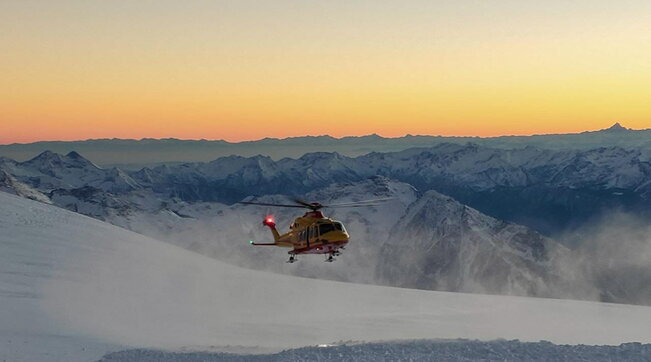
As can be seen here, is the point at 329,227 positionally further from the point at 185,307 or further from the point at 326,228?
the point at 185,307

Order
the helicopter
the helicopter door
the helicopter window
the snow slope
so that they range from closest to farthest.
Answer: the helicopter → the snow slope → the helicopter window → the helicopter door

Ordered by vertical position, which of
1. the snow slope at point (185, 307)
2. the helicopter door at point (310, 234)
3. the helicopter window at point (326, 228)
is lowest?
the snow slope at point (185, 307)

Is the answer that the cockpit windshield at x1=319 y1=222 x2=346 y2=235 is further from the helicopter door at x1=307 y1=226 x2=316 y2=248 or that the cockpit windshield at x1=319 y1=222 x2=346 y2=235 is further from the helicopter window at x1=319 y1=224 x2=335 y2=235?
the helicopter door at x1=307 y1=226 x2=316 y2=248

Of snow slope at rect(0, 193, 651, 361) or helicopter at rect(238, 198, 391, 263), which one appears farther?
snow slope at rect(0, 193, 651, 361)

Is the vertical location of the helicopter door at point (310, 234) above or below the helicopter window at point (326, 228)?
below

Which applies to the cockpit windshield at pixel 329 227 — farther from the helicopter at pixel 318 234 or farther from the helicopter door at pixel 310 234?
the helicopter door at pixel 310 234

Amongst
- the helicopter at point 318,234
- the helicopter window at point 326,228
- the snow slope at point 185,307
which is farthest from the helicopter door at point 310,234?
the snow slope at point 185,307

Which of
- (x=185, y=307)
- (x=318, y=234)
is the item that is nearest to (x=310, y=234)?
(x=318, y=234)

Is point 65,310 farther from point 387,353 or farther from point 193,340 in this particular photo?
point 387,353

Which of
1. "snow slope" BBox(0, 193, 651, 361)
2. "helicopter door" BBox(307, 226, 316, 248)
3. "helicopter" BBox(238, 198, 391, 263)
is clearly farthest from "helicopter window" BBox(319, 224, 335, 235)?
"snow slope" BBox(0, 193, 651, 361)
